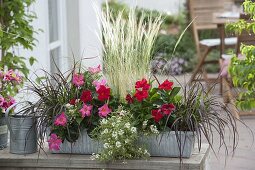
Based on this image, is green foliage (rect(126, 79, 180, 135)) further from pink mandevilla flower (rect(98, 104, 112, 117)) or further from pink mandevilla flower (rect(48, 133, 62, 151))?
pink mandevilla flower (rect(48, 133, 62, 151))

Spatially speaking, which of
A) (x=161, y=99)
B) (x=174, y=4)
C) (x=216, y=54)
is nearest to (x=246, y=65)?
(x=161, y=99)

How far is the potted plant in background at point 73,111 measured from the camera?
3.54 meters

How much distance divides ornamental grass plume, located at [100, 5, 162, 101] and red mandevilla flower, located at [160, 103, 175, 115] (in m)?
0.27

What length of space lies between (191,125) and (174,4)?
8378mm

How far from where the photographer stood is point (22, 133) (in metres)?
3.64

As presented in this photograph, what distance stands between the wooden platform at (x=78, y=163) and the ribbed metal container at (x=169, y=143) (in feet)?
0.12

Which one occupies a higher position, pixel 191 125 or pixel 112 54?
pixel 112 54

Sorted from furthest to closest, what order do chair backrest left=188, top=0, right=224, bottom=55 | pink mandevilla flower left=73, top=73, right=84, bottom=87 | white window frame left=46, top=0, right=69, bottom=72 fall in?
chair backrest left=188, top=0, right=224, bottom=55 < white window frame left=46, top=0, right=69, bottom=72 < pink mandevilla flower left=73, top=73, right=84, bottom=87

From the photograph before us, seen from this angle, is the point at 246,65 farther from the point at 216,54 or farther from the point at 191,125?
the point at 216,54

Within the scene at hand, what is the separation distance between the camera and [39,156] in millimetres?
3586

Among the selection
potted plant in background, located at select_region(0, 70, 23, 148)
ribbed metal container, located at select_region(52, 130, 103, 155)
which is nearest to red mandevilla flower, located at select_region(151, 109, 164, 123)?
ribbed metal container, located at select_region(52, 130, 103, 155)

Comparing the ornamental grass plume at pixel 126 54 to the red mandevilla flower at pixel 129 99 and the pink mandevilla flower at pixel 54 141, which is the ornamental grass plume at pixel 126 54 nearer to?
the red mandevilla flower at pixel 129 99

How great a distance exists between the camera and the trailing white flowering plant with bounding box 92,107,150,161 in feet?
11.2

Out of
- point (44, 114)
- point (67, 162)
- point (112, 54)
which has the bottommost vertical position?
point (67, 162)
